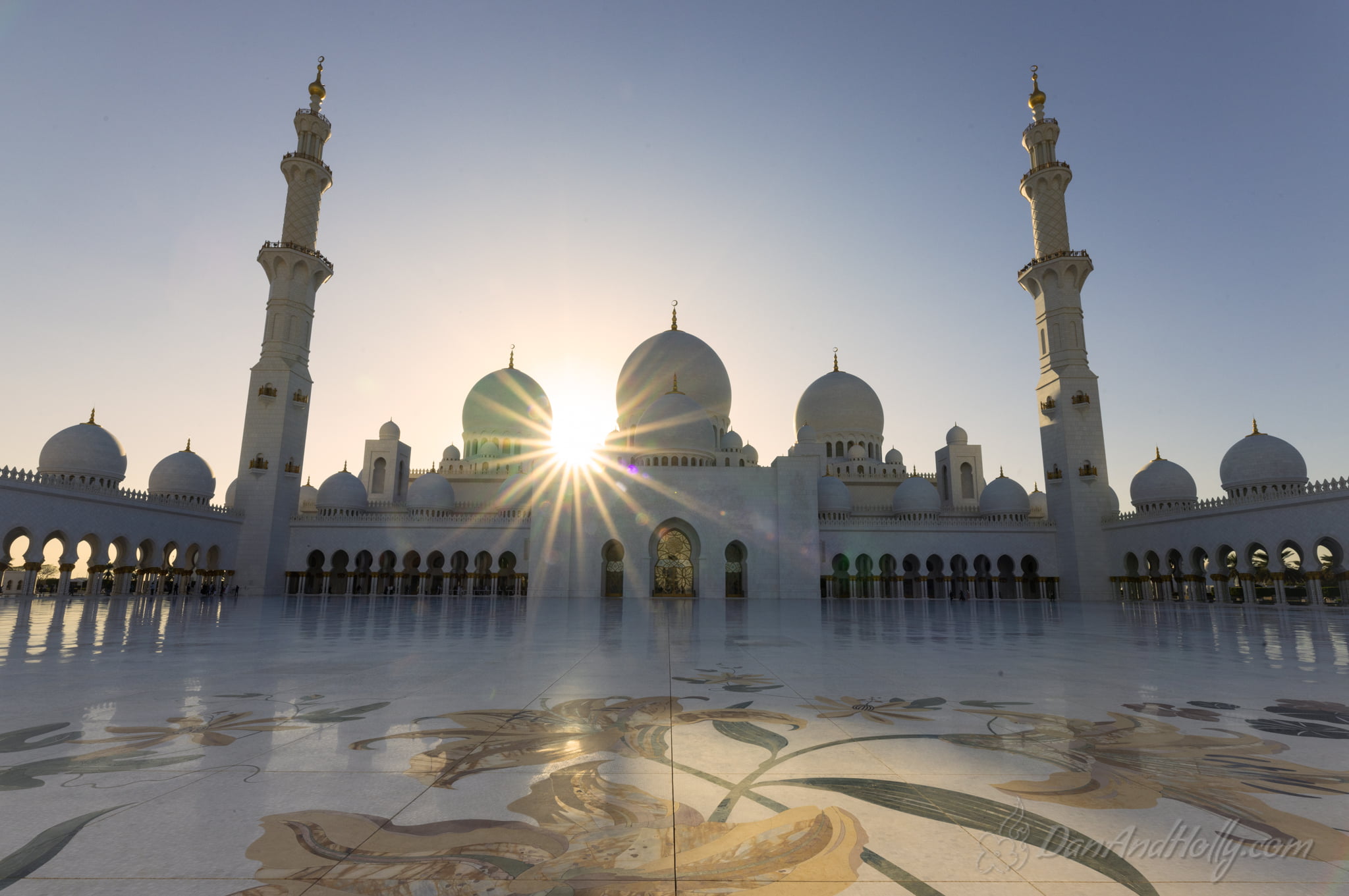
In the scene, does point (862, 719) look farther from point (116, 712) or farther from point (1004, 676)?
point (116, 712)

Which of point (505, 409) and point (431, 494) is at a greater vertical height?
point (505, 409)

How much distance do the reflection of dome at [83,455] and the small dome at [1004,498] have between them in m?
36.8

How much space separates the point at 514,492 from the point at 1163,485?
28.1m

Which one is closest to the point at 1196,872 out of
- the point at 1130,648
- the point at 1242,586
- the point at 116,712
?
the point at 116,712

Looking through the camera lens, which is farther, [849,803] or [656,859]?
[849,803]

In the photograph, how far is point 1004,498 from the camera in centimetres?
3212

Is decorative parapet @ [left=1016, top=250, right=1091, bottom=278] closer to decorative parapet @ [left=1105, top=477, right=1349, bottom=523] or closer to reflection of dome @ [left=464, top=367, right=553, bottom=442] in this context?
decorative parapet @ [left=1105, top=477, right=1349, bottom=523]

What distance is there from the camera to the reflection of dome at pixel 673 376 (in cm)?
3447

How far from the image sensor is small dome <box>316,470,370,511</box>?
32.9m

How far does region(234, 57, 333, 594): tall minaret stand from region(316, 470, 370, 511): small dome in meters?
2.04

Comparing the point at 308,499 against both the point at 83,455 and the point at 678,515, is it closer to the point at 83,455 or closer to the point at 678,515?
the point at 83,455

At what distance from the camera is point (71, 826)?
6.26 ft

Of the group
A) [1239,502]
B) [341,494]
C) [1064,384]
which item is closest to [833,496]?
[1064,384]

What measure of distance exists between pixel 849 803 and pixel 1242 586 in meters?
29.0
